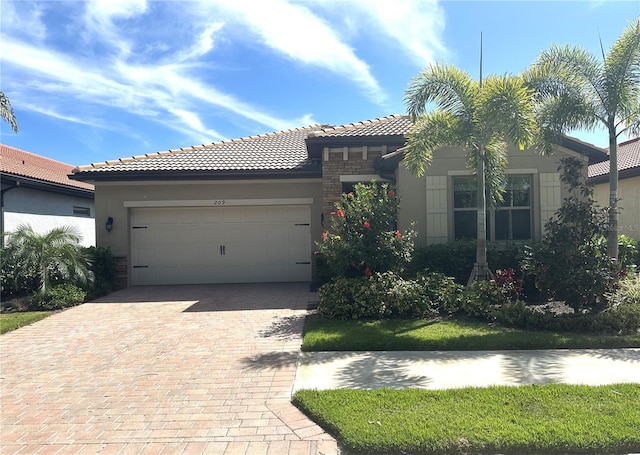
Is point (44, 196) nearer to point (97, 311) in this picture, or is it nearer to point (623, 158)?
point (97, 311)

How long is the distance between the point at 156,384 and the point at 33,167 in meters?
16.0

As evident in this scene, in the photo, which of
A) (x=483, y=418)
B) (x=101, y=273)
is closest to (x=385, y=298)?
(x=483, y=418)

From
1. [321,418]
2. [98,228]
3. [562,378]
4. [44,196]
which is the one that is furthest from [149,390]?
[44,196]

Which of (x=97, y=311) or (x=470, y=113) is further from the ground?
(x=470, y=113)

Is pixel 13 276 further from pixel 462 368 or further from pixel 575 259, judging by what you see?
pixel 575 259

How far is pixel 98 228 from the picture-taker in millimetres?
11414

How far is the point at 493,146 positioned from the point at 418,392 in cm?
612

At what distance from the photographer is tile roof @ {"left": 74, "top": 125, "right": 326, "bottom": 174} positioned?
36.5ft

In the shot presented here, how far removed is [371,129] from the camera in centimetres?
1077

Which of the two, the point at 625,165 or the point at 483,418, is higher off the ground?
the point at 625,165

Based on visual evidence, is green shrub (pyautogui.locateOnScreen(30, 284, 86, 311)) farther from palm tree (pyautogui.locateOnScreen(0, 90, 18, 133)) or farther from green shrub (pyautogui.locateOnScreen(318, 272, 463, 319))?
green shrub (pyautogui.locateOnScreen(318, 272, 463, 319))

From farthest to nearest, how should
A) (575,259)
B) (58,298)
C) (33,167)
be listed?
(33,167)
(58,298)
(575,259)

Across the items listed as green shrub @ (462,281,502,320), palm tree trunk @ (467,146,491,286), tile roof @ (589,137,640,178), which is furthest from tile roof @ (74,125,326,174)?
tile roof @ (589,137,640,178)

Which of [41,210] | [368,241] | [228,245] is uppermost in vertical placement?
[41,210]
